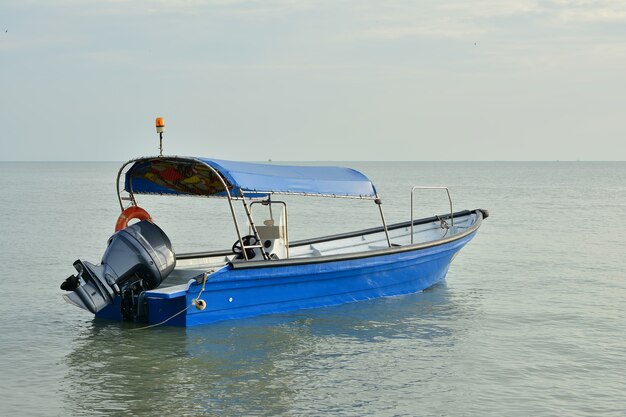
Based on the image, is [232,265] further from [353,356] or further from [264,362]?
[353,356]

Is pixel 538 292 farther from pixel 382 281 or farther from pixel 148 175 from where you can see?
pixel 148 175

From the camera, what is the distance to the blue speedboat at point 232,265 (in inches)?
421

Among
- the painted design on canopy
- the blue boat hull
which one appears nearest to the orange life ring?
the painted design on canopy

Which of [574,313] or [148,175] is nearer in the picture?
[148,175]

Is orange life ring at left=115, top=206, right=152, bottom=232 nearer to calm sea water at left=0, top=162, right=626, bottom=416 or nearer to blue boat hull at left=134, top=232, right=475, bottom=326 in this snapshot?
blue boat hull at left=134, top=232, right=475, bottom=326

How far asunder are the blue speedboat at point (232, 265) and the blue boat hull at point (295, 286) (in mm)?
14

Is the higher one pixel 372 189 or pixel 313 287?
pixel 372 189

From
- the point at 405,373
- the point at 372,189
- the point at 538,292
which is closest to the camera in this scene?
the point at 405,373

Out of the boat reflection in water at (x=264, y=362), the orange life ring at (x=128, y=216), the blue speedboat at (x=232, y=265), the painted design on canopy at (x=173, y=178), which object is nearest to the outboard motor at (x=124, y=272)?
the blue speedboat at (x=232, y=265)

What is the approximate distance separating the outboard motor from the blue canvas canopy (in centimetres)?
102

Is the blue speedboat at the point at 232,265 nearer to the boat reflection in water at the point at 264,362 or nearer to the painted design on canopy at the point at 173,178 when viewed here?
A: the painted design on canopy at the point at 173,178

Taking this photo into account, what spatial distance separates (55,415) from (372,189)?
6130 millimetres

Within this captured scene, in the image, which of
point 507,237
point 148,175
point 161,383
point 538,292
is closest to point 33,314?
point 148,175

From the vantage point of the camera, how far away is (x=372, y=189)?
Answer: 42.2 ft
